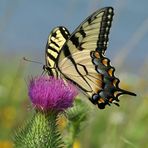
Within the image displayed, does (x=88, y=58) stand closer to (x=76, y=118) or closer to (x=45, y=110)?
(x=76, y=118)

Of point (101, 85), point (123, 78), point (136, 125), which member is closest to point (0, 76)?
point (123, 78)

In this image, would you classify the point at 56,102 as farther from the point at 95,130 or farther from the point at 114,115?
the point at 95,130

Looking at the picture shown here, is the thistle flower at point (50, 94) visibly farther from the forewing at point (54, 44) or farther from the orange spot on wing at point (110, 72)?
the orange spot on wing at point (110, 72)

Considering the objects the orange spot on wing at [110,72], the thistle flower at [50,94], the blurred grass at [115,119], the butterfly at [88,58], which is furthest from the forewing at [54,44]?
the blurred grass at [115,119]

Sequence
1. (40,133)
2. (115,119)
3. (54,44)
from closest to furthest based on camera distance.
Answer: (40,133) → (54,44) → (115,119)

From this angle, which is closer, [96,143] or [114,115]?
[114,115]

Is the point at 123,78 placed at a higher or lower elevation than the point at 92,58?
lower

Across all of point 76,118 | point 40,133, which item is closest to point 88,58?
point 76,118

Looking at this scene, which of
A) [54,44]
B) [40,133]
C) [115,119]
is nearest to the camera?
[40,133]
